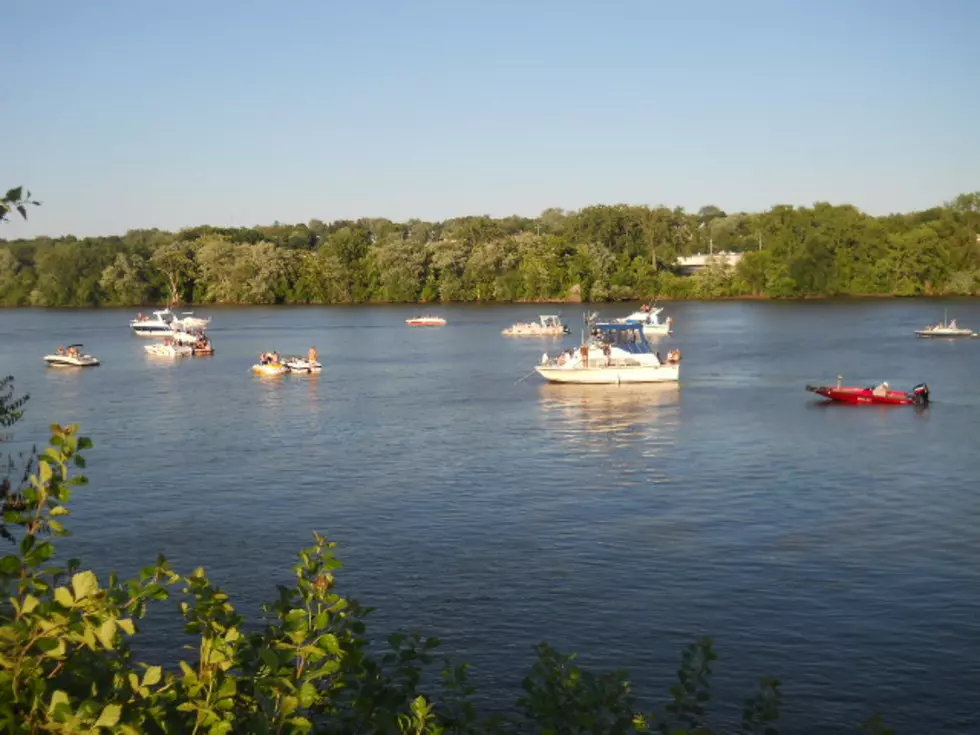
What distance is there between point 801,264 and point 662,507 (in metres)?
140

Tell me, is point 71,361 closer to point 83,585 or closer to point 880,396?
point 880,396

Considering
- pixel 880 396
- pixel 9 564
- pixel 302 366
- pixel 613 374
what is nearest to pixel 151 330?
pixel 302 366

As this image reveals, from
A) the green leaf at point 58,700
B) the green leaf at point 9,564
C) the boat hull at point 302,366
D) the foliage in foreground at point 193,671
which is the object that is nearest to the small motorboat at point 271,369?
the boat hull at point 302,366

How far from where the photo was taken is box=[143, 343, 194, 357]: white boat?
3480 inches

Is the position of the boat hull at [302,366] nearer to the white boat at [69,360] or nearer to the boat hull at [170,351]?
the white boat at [69,360]

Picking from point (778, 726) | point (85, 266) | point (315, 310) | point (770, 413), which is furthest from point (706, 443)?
point (85, 266)

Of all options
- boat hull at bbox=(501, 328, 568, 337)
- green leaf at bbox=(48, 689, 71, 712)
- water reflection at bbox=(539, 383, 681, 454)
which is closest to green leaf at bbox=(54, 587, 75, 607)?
green leaf at bbox=(48, 689, 71, 712)

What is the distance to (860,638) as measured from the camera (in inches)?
819

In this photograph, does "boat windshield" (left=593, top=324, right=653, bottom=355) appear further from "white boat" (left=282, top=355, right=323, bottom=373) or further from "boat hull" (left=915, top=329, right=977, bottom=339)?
"boat hull" (left=915, top=329, right=977, bottom=339)

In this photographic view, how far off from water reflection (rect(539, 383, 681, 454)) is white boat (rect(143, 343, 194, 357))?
126ft

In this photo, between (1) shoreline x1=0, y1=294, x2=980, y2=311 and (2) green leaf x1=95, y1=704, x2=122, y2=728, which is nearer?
(2) green leaf x1=95, y1=704, x2=122, y2=728

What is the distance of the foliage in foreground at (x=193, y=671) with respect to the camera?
216 inches

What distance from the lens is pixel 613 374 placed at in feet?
199

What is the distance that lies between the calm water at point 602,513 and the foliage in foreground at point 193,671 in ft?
37.4
